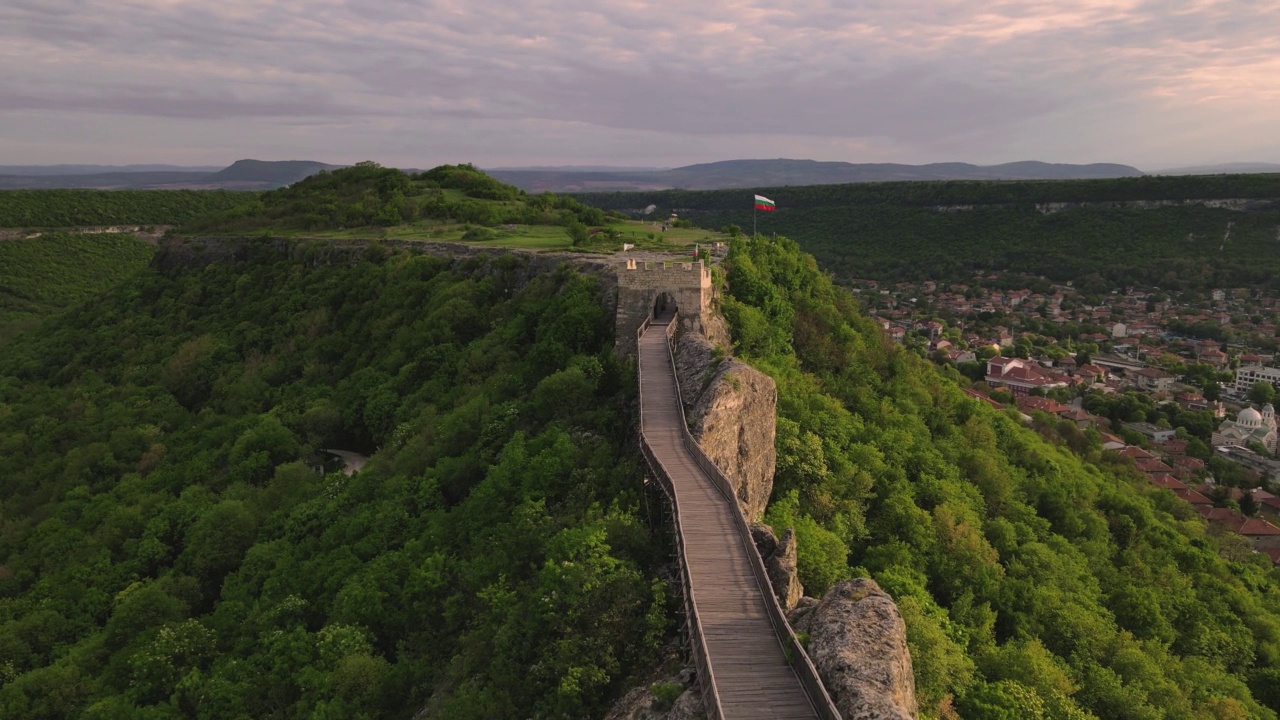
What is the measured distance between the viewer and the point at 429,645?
2016 centimetres

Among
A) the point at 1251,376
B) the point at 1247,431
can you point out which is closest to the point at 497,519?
the point at 1247,431

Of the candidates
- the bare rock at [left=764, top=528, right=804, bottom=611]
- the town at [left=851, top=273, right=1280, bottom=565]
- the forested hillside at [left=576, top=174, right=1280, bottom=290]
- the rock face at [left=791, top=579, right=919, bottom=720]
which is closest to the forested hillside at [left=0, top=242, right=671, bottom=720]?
the bare rock at [left=764, top=528, right=804, bottom=611]

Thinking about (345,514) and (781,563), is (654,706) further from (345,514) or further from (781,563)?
(345,514)

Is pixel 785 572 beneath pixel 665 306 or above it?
beneath

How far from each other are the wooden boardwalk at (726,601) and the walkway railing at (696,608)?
0.35 ft

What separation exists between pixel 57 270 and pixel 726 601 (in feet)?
330

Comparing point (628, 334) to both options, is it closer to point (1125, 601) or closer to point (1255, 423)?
point (1125, 601)

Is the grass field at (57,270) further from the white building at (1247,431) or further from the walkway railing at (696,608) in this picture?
the white building at (1247,431)

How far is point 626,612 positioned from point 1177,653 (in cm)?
2672

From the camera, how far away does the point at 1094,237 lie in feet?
554

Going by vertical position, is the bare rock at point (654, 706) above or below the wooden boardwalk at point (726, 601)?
below

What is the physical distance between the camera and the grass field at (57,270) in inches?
3056

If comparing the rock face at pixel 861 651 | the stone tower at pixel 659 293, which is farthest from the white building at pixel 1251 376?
the rock face at pixel 861 651

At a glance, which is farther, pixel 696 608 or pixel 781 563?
pixel 781 563
